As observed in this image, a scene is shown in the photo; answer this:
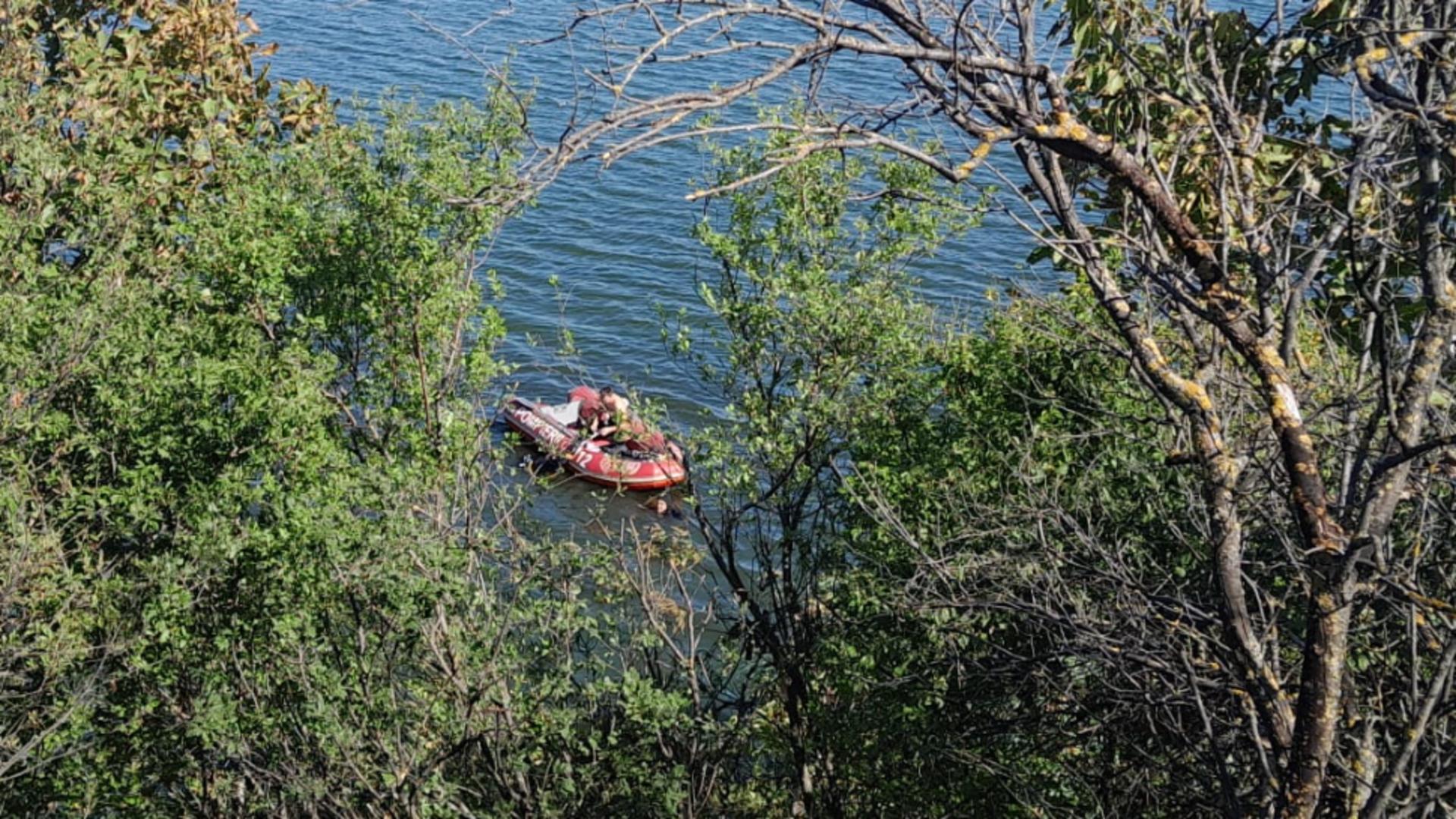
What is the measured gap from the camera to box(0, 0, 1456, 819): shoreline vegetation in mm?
5113

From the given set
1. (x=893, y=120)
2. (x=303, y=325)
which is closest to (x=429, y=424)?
(x=303, y=325)

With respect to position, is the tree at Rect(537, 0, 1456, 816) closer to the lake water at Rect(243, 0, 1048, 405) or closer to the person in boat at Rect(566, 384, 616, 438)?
the lake water at Rect(243, 0, 1048, 405)

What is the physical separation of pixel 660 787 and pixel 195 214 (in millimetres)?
5998

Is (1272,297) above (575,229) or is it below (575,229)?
above

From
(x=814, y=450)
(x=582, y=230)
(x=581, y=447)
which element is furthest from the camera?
(x=582, y=230)

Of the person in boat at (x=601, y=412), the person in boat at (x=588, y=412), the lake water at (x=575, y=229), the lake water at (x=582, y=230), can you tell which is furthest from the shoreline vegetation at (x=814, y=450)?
the lake water at (x=575, y=229)

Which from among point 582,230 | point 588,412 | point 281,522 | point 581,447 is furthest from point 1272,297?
point 582,230

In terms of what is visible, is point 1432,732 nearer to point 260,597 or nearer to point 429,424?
point 260,597

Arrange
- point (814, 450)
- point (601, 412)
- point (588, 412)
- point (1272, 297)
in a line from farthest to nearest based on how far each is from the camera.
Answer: point (588, 412) → point (601, 412) → point (814, 450) → point (1272, 297)

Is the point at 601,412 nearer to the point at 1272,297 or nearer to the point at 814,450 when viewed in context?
the point at 814,450

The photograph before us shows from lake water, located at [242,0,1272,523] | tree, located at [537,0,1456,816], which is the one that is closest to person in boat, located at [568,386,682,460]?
lake water, located at [242,0,1272,523]

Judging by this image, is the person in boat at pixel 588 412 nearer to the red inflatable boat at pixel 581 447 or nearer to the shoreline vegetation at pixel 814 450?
the red inflatable boat at pixel 581 447

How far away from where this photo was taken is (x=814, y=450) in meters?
10.9

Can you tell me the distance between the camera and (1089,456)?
9.20 m
